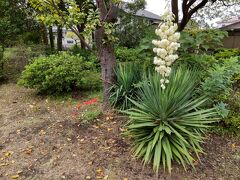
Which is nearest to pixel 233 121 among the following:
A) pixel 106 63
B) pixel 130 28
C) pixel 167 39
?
pixel 167 39

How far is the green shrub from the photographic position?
5.41 metres

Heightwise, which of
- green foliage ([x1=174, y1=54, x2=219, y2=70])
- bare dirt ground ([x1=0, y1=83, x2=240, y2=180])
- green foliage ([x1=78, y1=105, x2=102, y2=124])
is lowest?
bare dirt ground ([x1=0, y1=83, x2=240, y2=180])

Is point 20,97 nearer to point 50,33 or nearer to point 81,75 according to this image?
point 81,75

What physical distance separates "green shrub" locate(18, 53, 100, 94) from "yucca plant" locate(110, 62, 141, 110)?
158 centimetres

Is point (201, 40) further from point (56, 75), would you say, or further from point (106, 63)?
point (56, 75)

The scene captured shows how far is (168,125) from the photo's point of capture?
114 inches

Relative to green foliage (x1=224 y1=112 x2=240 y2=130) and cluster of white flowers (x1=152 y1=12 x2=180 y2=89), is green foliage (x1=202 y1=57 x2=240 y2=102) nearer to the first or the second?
green foliage (x1=224 y1=112 x2=240 y2=130)

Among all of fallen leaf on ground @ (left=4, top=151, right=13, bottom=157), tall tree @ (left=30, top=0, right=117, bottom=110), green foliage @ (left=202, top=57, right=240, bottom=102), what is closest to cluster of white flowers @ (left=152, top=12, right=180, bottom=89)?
green foliage @ (left=202, top=57, right=240, bottom=102)

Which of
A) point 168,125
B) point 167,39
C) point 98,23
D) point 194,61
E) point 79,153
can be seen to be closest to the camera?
point 167,39

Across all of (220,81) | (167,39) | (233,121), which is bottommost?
(233,121)

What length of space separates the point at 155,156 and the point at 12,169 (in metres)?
1.91

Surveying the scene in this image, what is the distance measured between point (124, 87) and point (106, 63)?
59 cm

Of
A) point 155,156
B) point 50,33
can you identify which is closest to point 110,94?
point 155,156

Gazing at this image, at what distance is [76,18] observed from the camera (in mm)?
4133
